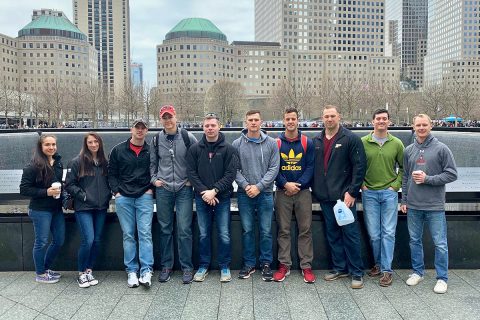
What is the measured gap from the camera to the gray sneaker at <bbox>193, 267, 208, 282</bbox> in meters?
6.04

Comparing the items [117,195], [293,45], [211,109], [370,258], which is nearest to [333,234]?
[370,258]

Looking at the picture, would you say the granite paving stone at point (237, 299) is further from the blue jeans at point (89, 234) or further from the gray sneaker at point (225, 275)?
the blue jeans at point (89, 234)

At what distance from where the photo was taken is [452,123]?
5750cm

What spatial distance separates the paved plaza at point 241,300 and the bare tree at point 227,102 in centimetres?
8049

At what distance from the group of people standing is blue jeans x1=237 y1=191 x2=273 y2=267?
1 cm

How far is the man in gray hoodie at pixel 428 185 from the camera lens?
557 centimetres

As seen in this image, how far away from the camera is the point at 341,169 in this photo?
5.86 meters

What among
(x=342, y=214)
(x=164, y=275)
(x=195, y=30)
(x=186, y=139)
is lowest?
(x=164, y=275)

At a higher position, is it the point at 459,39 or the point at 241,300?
the point at 459,39

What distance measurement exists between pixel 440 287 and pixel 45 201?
512 centimetres

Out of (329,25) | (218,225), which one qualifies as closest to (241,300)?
(218,225)

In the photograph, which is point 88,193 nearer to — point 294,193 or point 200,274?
point 200,274

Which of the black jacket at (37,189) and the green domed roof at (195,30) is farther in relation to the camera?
the green domed roof at (195,30)

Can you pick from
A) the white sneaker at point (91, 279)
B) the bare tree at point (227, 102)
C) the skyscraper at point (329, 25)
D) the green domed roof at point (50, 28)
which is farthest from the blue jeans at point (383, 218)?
the skyscraper at point (329, 25)
